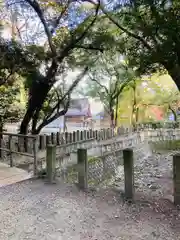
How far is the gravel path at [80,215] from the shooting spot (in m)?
2.40

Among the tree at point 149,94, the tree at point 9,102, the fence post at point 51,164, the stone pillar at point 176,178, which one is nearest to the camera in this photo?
the stone pillar at point 176,178

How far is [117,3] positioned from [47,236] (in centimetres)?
414

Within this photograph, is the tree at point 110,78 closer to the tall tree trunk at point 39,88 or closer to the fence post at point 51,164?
the tall tree trunk at point 39,88

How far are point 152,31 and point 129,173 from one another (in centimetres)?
250

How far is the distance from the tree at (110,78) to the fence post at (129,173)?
7.47 meters

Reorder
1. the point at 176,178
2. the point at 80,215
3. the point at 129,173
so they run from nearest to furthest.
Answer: the point at 80,215 < the point at 176,178 < the point at 129,173

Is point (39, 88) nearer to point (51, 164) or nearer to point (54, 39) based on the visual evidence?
point (54, 39)

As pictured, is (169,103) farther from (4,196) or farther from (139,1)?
(4,196)

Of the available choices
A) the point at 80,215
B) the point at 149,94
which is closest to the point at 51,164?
the point at 80,215

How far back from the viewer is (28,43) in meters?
6.30

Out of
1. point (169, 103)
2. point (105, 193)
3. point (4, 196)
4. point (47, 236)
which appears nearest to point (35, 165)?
point (4, 196)

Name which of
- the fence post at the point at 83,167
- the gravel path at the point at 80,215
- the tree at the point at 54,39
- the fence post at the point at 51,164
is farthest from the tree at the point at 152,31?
the fence post at the point at 51,164

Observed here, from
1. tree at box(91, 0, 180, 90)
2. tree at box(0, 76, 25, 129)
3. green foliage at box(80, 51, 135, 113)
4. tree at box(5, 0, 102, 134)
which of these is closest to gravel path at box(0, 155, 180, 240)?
tree at box(91, 0, 180, 90)

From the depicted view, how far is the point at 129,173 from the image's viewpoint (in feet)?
10.8
